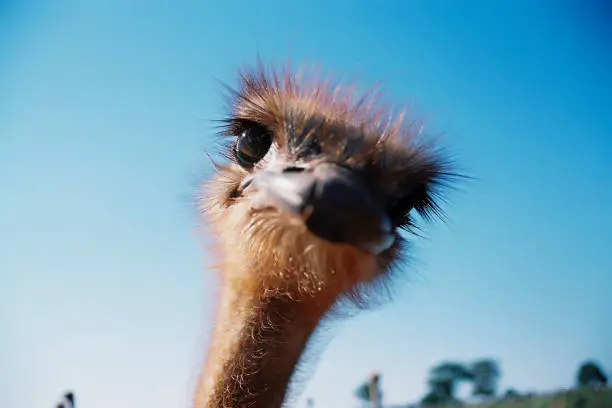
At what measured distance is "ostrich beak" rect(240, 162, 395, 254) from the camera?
1.23 meters

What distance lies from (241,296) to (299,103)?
68 cm

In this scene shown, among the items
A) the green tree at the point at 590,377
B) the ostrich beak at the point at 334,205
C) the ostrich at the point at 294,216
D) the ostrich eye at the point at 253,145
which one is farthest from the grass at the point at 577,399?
the ostrich eye at the point at 253,145

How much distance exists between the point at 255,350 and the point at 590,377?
1653 mm

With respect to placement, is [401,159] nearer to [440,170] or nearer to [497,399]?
[440,170]

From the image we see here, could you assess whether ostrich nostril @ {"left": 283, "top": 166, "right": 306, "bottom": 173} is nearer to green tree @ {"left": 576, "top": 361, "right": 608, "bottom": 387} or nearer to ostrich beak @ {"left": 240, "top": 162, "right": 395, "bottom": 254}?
ostrich beak @ {"left": 240, "top": 162, "right": 395, "bottom": 254}

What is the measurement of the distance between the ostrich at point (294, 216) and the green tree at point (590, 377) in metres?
1.03

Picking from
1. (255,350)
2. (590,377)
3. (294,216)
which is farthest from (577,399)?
(294,216)

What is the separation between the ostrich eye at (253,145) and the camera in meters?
1.92

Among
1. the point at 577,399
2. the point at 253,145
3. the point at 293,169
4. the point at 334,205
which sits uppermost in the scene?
the point at 253,145

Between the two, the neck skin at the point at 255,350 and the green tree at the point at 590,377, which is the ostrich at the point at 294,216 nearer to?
the neck skin at the point at 255,350

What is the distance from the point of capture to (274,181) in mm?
1464

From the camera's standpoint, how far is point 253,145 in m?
1.95

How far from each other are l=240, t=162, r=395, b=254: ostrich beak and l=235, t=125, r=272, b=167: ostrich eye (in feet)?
1.73

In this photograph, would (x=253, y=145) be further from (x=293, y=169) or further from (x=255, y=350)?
(x=255, y=350)
